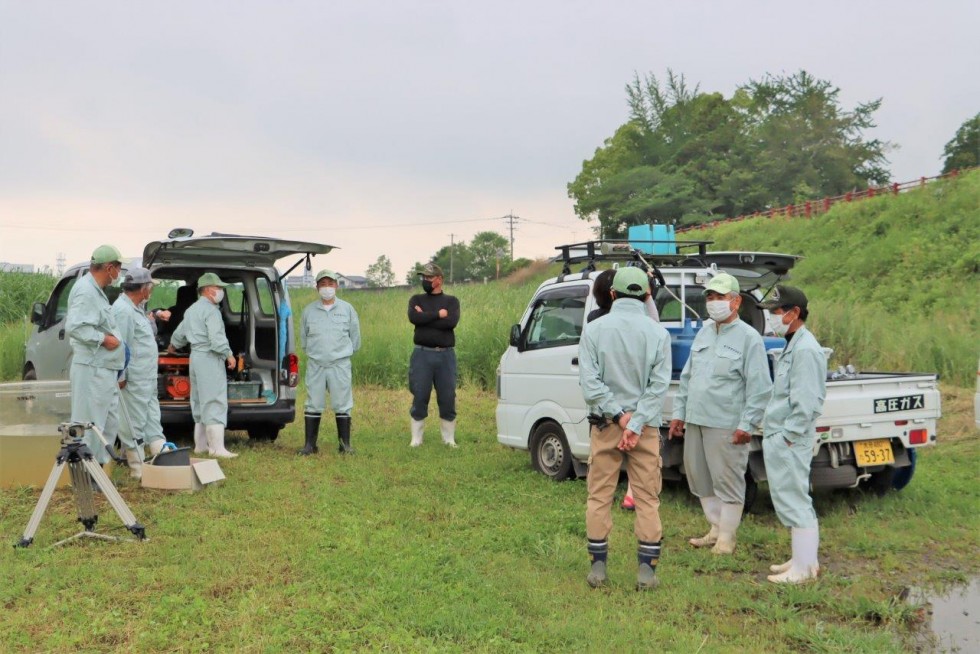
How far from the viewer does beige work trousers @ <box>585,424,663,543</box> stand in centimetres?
505

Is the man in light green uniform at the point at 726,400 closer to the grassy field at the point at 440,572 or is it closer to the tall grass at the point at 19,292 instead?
the grassy field at the point at 440,572

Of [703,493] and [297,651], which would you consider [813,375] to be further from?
[297,651]

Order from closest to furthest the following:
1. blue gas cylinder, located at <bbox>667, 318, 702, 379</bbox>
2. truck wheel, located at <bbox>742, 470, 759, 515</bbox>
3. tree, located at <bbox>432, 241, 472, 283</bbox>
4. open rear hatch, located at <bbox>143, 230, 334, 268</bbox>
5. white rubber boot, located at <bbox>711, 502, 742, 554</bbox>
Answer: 1. white rubber boot, located at <bbox>711, 502, 742, 554</bbox>
2. truck wheel, located at <bbox>742, 470, 759, 515</bbox>
3. blue gas cylinder, located at <bbox>667, 318, 702, 379</bbox>
4. open rear hatch, located at <bbox>143, 230, 334, 268</bbox>
5. tree, located at <bbox>432, 241, 472, 283</bbox>

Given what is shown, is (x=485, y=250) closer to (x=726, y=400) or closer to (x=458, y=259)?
(x=458, y=259)

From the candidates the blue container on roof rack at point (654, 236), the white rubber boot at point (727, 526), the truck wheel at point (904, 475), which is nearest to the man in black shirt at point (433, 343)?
the blue container on roof rack at point (654, 236)

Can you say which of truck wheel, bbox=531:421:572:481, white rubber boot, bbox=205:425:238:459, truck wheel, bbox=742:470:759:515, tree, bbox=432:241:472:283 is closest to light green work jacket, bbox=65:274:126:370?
white rubber boot, bbox=205:425:238:459

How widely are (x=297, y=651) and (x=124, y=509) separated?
225 cm

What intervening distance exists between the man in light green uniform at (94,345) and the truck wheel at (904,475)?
20.6ft

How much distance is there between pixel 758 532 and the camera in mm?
6160

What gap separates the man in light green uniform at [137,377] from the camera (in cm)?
757

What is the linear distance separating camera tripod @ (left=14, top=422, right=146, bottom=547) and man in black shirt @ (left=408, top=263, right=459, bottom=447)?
168 inches

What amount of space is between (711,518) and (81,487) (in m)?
4.21

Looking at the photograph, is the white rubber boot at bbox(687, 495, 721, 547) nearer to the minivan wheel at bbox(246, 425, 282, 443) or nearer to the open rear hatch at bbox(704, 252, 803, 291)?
the open rear hatch at bbox(704, 252, 803, 291)

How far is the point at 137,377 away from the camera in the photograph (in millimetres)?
7684
